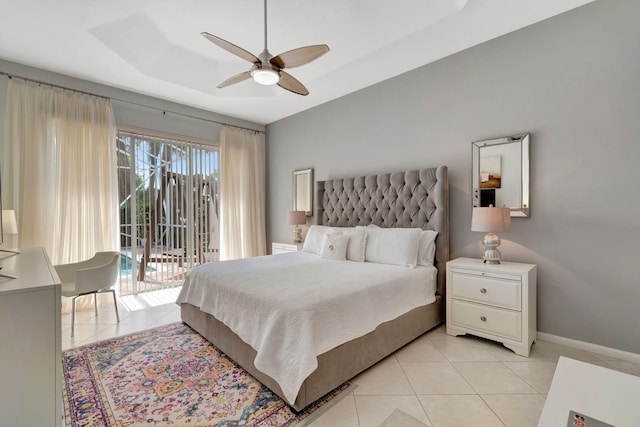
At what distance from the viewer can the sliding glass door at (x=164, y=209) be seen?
4160 millimetres

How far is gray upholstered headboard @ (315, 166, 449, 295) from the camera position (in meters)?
3.07

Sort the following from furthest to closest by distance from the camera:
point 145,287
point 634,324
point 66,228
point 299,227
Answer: point 299,227 → point 145,287 → point 66,228 → point 634,324

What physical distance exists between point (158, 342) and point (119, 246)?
191cm

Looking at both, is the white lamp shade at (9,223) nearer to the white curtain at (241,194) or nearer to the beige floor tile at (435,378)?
the white curtain at (241,194)

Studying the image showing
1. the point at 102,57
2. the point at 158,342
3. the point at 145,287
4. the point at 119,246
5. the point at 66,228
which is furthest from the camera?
the point at 145,287

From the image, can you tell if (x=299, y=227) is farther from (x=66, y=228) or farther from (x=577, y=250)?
(x=577, y=250)

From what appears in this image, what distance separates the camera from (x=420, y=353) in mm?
2461

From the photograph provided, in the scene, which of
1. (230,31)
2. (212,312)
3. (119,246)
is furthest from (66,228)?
(230,31)

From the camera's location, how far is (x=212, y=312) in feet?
8.07

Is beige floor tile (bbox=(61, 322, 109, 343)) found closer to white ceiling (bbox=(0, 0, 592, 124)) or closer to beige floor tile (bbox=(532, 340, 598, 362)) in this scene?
white ceiling (bbox=(0, 0, 592, 124))

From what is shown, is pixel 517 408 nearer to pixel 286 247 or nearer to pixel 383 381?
pixel 383 381

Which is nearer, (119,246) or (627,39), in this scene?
(627,39)

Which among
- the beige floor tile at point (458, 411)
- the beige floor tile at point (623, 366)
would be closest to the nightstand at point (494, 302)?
the beige floor tile at point (623, 366)

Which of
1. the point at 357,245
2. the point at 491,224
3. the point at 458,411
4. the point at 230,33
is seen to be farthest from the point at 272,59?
the point at 458,411
